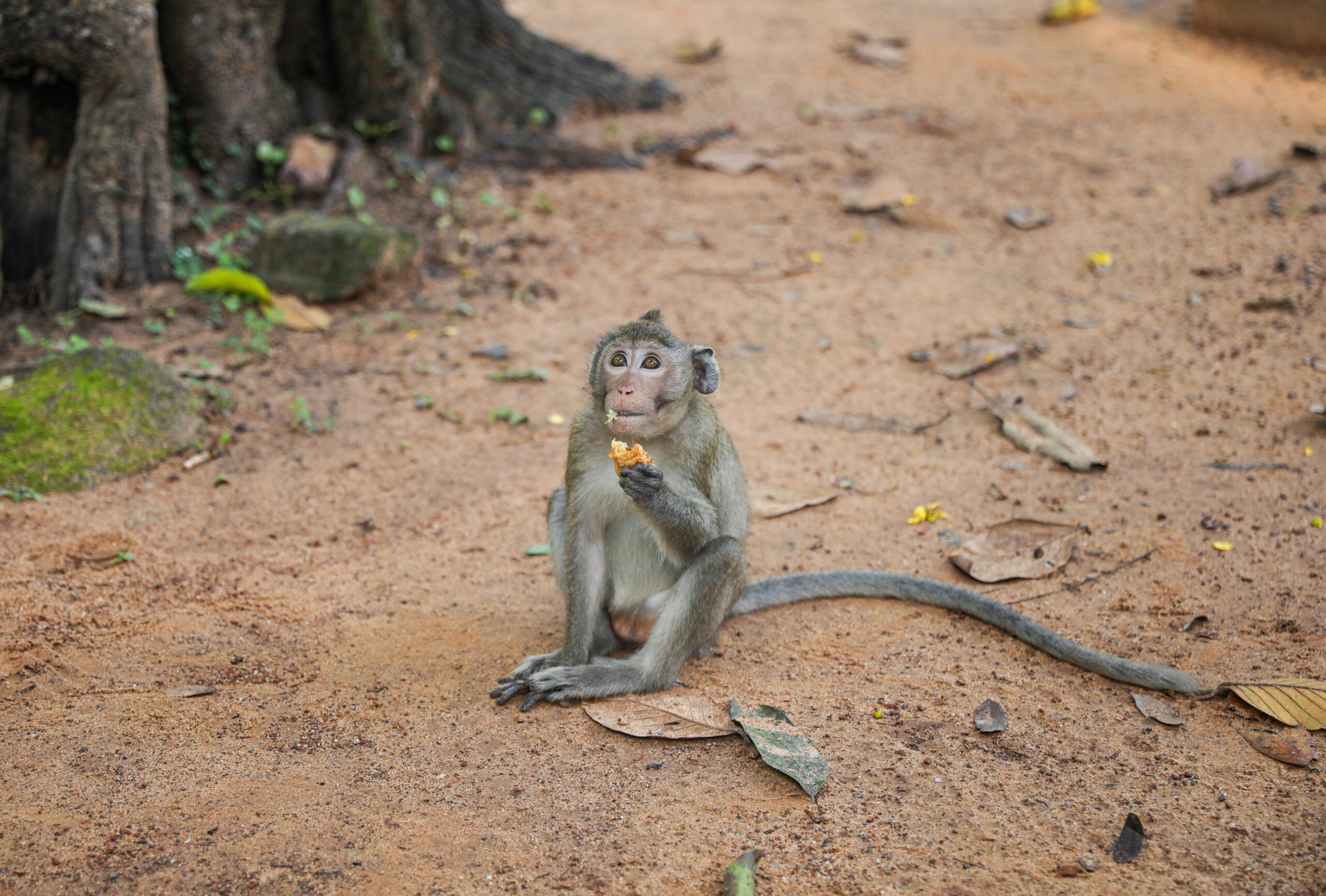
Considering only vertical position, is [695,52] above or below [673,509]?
above

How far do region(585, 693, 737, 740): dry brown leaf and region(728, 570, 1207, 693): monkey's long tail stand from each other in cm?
59

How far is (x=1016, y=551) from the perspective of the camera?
16.1 ft

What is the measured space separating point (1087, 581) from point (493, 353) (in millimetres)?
4078

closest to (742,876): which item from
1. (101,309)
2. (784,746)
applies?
(784,746)

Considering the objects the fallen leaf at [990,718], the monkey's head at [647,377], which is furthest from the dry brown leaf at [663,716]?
the monkey's head at [647,377]

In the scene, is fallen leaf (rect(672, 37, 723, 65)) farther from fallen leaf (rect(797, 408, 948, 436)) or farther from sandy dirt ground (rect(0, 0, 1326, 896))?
fallen leaf (rect(797, 408, 948, 436))

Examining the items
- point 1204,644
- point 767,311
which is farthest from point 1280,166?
point 1204,644

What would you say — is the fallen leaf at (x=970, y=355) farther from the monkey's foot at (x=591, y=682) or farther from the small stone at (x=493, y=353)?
the monkey's foot at (x=591, y=682)

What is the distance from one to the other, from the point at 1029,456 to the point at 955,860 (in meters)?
3.24

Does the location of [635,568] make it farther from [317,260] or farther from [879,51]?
[879,51]

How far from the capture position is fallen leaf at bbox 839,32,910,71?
11.9m

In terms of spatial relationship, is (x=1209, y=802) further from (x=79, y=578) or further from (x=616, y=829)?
(x=79, y=578)

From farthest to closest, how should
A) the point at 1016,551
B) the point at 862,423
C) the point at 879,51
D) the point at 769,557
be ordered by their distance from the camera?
the point at 879,51, the point at 862,423, the point at 769,557, the point at 1016,551

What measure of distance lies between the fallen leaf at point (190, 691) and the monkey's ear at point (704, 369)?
88.0 inches
